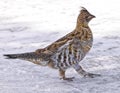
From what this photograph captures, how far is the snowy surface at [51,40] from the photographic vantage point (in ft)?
19.7

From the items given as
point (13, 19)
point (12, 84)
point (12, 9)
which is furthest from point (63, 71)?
point (12, 9)

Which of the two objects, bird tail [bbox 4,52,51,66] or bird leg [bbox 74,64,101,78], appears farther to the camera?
bird leg [bbox 74,64,101,78]

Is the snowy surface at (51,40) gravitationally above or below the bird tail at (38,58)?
below

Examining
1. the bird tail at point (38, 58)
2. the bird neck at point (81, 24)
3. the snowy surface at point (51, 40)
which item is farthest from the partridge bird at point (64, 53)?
the snowy surface at point (51, 40)

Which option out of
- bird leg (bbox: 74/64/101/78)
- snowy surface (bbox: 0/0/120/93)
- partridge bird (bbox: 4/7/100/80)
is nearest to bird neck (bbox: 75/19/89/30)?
partridge bird (bbox: 4/7/100/80)

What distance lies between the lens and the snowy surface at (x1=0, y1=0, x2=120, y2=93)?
600 centimetres

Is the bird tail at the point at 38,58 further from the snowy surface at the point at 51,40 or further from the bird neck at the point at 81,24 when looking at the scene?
the bird neck at the point at 81,24

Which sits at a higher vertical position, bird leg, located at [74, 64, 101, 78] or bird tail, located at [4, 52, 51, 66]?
bird tail, located at [4, 52, 51, 66]

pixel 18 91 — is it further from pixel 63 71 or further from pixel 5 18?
pixel 5 18

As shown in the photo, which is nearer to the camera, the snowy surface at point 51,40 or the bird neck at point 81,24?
the snowy surface at point 51,40

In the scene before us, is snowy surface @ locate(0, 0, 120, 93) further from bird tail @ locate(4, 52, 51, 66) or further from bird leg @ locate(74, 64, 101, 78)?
bird tail @ locate(4, 52, 51, 66)

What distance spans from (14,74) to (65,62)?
89 centimetres

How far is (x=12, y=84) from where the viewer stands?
240 inches

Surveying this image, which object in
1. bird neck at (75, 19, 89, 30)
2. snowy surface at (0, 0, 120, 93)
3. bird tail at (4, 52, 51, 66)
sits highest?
bird neck at (75, 19, 89, 30)
